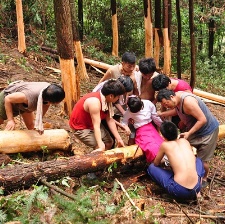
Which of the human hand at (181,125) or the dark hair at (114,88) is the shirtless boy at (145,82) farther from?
the dark hair at (114,88)

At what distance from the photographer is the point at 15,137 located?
5.55 m

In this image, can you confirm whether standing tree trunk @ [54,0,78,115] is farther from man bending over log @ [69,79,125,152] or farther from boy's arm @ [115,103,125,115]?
man bending over log @ [69,79,125,152]

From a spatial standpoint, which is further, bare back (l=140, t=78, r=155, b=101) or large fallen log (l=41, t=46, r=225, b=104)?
large fallen log (l=41, t=46, r=225, b=104)

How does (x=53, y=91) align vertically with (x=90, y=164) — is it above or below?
above

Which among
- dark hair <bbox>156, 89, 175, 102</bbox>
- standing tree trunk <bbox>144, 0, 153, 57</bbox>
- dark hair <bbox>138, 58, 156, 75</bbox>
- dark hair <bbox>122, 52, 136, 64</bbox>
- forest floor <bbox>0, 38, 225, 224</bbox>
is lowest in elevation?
forest floor <bbox>0, 38, 225, 224</bbox>

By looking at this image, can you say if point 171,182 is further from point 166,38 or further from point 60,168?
point 166,38

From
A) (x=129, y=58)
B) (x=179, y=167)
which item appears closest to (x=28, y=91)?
(x=129, y=58)

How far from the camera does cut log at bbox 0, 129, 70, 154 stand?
18.0ft

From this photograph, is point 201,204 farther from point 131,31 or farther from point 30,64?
point 131,31

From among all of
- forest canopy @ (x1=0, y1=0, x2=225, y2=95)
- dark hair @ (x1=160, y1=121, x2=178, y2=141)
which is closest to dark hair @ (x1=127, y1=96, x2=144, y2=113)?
dark hair @ (x1=160, y1=121, x2=178, y2=141)

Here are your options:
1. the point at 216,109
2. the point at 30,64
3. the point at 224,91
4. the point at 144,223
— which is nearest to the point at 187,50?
the point at 224,91

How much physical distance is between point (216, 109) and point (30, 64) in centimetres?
630

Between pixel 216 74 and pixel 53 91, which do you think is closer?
pixel 53 91

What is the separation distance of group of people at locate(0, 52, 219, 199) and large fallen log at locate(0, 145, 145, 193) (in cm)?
19
